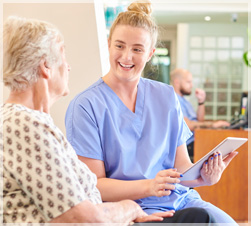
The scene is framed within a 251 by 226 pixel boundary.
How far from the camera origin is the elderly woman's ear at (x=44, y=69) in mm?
1137

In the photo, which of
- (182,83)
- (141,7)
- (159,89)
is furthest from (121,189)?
(182,83)

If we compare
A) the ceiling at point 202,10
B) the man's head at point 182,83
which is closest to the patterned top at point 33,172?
the man's head at point 182,83

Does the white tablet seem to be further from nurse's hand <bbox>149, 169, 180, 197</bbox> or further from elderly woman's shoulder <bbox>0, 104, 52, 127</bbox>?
elderly woman's shoulder <bbox>0, 104, 52, 127</bbox>

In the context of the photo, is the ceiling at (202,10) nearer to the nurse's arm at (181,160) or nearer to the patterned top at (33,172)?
the nurse's arm at (181,160)

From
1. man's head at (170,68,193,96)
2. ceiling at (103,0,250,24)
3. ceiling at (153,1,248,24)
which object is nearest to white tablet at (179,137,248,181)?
man's head at (170,68,193,96)

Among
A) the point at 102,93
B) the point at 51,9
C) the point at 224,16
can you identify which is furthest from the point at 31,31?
the point at 224,16

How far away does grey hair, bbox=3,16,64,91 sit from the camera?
1.10m

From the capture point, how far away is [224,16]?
8.12 meters

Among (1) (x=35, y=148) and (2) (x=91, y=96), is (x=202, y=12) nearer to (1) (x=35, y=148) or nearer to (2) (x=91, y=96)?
(2) (x=91, y=96)

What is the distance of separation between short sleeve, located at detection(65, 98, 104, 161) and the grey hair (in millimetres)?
457

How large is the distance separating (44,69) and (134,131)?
590mm

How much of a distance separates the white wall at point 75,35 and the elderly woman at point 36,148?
1.05 metres

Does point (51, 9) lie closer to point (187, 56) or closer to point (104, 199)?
point (104, 199)

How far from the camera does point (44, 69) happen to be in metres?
1.14
